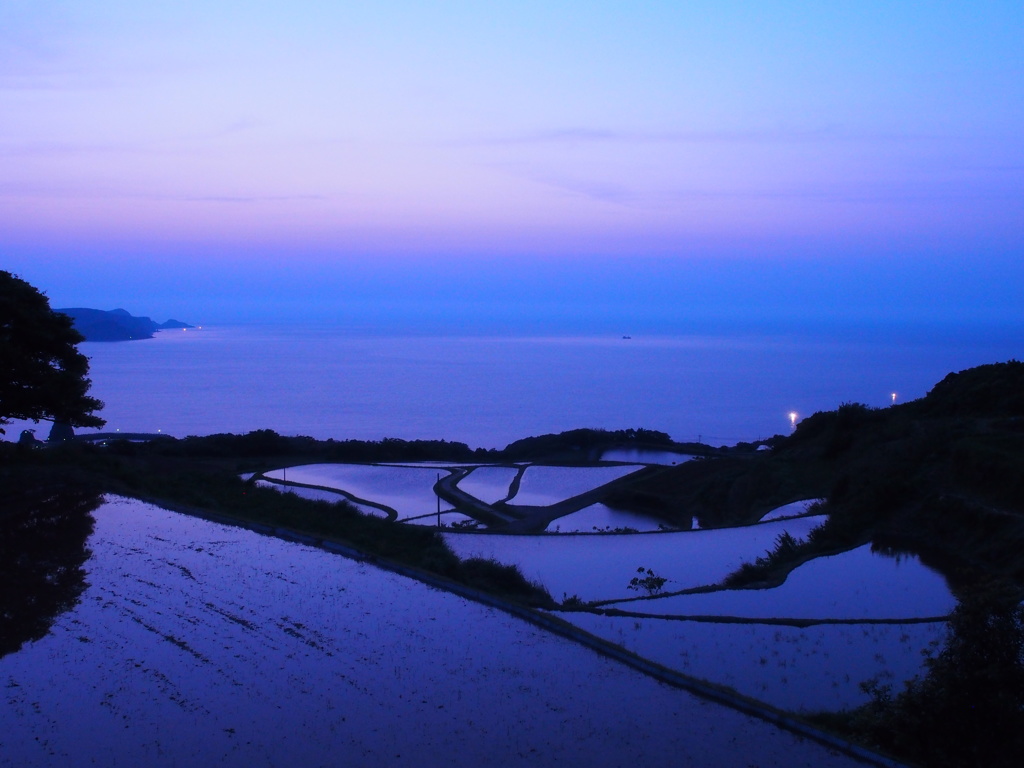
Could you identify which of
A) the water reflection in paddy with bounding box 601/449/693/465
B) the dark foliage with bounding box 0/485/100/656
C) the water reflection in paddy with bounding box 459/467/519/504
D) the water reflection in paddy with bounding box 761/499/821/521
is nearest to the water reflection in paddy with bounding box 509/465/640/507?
the water reflection in paddy with bounding box 459/467/519/504

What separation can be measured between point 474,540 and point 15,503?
293 inches

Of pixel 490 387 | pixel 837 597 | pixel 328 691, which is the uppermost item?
pixel 490 387

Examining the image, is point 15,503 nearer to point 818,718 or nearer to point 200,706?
point 200,706

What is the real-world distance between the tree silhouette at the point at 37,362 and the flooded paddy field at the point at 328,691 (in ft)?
25.8

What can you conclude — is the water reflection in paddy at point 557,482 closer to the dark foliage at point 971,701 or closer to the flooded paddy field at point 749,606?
the flooded paddy field at point 749,606

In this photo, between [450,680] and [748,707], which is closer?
[748,707]

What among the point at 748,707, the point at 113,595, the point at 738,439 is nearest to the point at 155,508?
the point at 113,595

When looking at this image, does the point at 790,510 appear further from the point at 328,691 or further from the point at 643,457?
the point at 643,457

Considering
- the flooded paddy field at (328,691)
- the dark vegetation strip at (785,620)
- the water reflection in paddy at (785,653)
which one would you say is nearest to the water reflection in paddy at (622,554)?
the dark vegetation strip at (785,620)

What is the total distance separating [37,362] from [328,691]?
12.6 metres

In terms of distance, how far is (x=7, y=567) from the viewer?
30.6ft

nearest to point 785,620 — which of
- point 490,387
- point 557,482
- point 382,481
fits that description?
point 557,482

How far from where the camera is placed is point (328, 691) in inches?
246

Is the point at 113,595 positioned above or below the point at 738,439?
below
